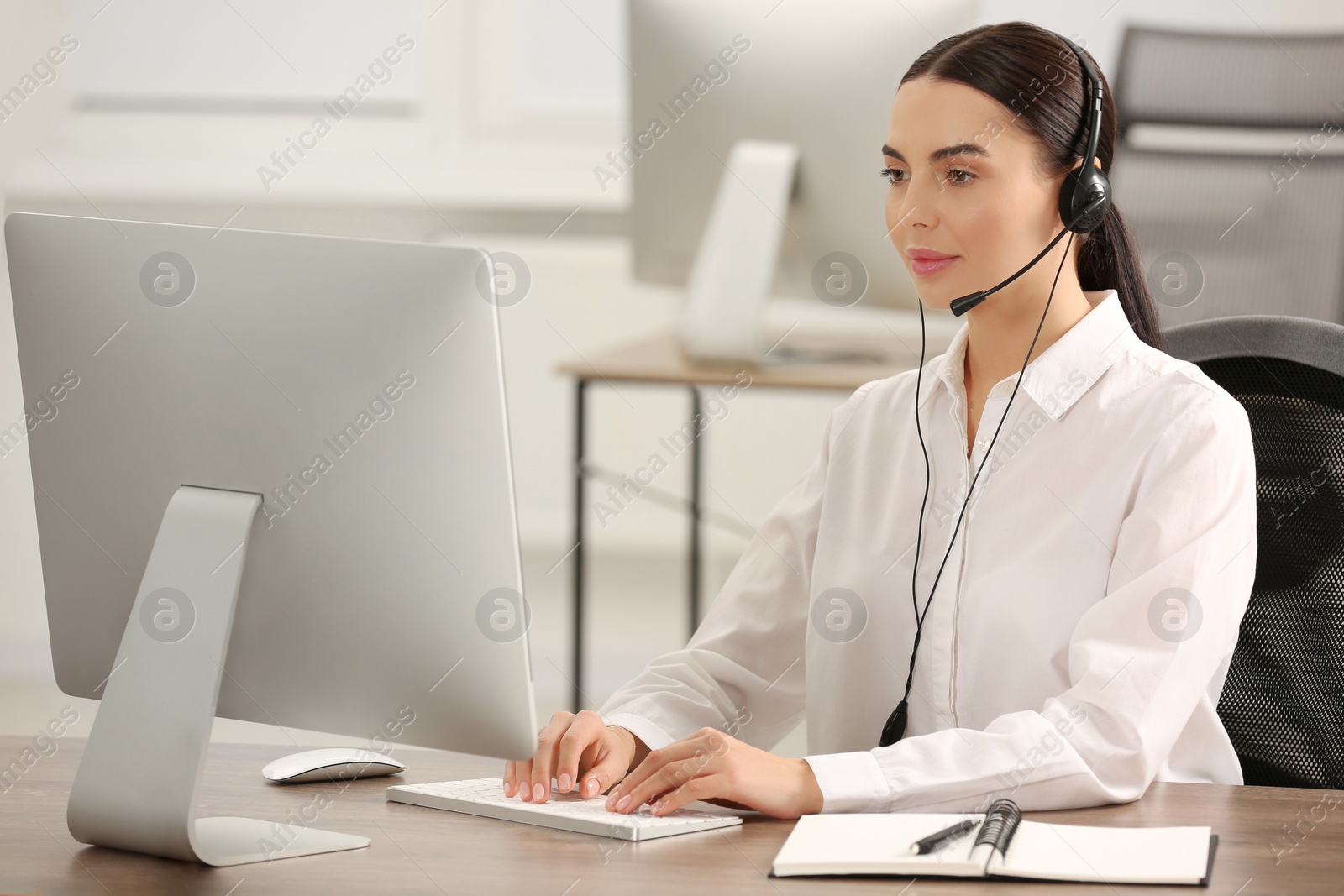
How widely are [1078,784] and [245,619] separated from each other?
0.65 metres

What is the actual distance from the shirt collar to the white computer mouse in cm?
69

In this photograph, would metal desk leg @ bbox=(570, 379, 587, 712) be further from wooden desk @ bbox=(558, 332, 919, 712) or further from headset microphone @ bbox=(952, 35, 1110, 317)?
headset microphone @ bbox=(952, 35, 1110, 317)

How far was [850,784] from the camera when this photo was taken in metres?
1.10

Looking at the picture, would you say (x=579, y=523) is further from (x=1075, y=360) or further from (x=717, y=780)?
(x=717, y=780)

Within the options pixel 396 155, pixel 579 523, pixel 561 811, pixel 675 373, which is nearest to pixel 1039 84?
pixel 561 811

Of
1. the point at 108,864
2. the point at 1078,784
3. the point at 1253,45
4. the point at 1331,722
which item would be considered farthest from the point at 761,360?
the point at 108,864

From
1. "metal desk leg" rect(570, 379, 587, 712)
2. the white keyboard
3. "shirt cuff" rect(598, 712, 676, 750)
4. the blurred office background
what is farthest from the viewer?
the blurred office background

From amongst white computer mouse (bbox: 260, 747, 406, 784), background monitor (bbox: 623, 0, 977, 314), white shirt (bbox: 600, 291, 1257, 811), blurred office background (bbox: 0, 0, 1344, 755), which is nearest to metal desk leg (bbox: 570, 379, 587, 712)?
background monitor (bbox: 623, 0, 977, 314)

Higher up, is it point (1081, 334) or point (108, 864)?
point (1081, 334)

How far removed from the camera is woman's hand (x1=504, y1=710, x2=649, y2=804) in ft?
3.79

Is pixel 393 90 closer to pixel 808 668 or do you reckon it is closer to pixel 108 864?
pixel 808 668

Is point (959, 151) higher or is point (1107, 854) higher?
point (959, 151)

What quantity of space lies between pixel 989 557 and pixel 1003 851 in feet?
1.50

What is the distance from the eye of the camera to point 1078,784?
1.10m
